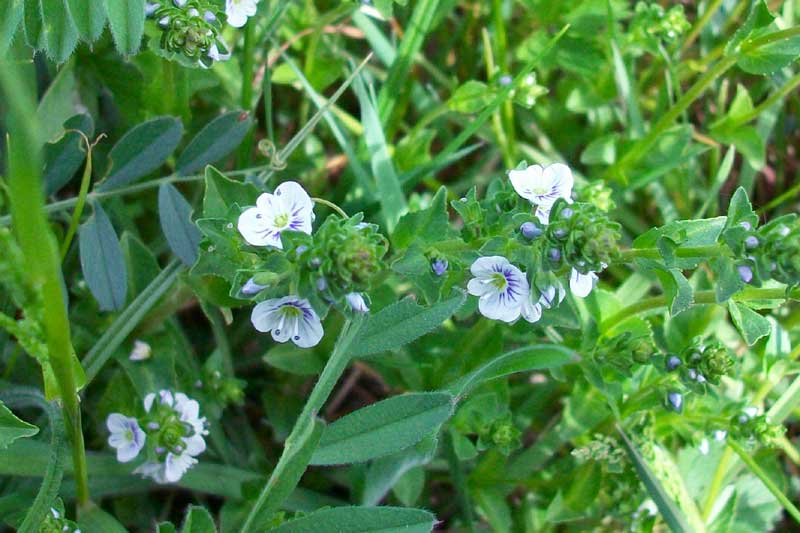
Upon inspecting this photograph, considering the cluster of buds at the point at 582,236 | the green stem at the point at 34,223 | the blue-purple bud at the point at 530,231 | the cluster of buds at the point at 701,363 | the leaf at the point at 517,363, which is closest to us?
the green stem at the point at 34,223

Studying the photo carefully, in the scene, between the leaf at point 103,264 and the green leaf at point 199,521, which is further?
the leaf at point 103,264

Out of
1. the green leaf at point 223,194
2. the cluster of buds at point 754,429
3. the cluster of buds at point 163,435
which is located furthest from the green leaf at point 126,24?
the cluster of buds at point 754,429

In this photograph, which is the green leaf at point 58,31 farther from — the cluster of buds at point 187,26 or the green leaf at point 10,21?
the cluster of buds at point 187,26

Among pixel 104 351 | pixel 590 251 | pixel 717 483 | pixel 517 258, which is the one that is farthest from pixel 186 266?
pixel 717 483

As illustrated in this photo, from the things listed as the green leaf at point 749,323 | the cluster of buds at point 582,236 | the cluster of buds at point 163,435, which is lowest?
the green leaf at point 749,323

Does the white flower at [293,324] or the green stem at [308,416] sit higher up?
the white flower at [293,324]

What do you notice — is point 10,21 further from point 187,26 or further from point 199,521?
point 199,521

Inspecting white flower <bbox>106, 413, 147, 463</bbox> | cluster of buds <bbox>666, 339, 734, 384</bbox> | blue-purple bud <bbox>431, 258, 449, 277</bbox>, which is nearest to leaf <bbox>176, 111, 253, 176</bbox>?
white flower <bbox>106, 413, 147, 463</bbox>
